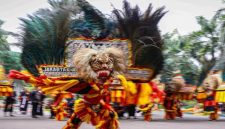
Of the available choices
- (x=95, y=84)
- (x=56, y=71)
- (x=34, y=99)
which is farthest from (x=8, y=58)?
(x=95, y=84)

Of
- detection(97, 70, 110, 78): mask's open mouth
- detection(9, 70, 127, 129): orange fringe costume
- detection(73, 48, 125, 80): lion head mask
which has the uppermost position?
detection(73, 48, 125, 80): lion head mask

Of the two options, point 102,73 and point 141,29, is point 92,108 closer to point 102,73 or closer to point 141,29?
point 102,73

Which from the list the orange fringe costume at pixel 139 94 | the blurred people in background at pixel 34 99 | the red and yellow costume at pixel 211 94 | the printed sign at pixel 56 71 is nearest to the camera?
the printed sign at pixel 56 71

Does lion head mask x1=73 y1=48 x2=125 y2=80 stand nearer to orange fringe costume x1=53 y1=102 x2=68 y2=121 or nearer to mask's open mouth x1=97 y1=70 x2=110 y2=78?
mask's open mouth x1=97 y1=70 x2=110 y2=78

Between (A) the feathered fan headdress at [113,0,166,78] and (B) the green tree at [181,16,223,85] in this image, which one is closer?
(A) the feathered fan headdress at [113,0,166,78]

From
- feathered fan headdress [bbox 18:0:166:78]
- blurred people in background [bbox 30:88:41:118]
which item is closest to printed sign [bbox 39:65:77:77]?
feathered fan headdress [bbox 18:0:166:78]

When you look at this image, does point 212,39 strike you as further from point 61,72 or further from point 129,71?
point 61,72

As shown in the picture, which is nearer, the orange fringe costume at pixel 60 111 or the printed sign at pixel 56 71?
the printed sign at pixel 56 71

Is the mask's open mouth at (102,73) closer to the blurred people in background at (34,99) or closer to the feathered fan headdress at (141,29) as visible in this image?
the feathered fan headdress at (141,29)

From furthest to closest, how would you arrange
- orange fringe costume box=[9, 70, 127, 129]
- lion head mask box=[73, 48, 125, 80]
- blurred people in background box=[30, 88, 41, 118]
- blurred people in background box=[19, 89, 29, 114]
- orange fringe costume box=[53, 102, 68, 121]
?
blurred people in background box=[19, 89, 29, 114]
blurred people in background box=[30, 88, 41, 118]
orange fringe costume box=[53, 102, 68, 121]
orange fringe costume box=[9, 70, 127, 129]
lion head mask box=[73, 48, 125, 80]

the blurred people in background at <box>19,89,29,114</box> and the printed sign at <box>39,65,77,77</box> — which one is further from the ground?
the printed sign at <box>39,65,77,77</box>

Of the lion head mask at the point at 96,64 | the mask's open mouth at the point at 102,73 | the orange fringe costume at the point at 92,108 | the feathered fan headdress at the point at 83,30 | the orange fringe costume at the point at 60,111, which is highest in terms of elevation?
the feathered fan headdress at the point at 83,30

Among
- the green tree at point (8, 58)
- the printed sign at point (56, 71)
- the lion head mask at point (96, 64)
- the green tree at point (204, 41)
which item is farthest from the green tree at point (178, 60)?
the lion head mask at point (96, 64)

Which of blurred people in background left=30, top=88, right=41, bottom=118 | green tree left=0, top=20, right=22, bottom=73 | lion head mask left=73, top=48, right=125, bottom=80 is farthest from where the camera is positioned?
green tree left=0, top=20, right=22, bottom=73
